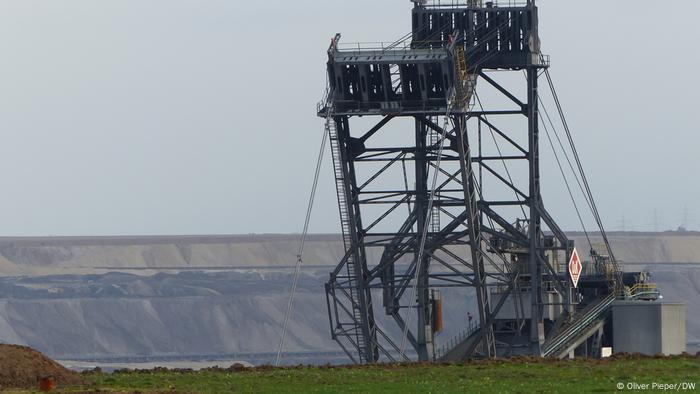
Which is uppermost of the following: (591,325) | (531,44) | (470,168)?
(531,44)

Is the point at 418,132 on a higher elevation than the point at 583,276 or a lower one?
higher

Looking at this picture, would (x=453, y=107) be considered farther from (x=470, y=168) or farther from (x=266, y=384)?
(x=266, y=384)

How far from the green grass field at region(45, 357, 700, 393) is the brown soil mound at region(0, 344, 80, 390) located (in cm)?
86

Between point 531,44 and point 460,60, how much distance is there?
522 centimetres

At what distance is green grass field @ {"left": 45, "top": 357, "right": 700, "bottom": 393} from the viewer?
179ft

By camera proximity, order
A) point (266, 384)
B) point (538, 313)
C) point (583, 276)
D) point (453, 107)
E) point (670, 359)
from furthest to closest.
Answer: point (583, 276), point (538, 313), point (453, 107), point (670, 359), point (266, 384)

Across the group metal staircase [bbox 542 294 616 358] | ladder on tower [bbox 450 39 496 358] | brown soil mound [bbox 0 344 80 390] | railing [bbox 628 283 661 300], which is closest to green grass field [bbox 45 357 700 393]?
brown soil mound [bbox 0 344 80 390]

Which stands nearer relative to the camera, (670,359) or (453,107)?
(670,359)

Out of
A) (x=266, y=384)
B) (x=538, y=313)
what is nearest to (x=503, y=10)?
(x=538, y=313)

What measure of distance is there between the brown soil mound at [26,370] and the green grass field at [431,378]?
862 mm

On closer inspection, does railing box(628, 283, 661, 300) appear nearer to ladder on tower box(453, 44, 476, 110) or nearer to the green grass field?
ladder on tower box(453, 44, 476, 110)

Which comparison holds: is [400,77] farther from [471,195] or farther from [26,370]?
[26,370]

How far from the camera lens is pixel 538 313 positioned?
291 feet

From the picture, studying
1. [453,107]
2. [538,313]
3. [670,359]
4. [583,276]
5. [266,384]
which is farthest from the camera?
[583,276]
